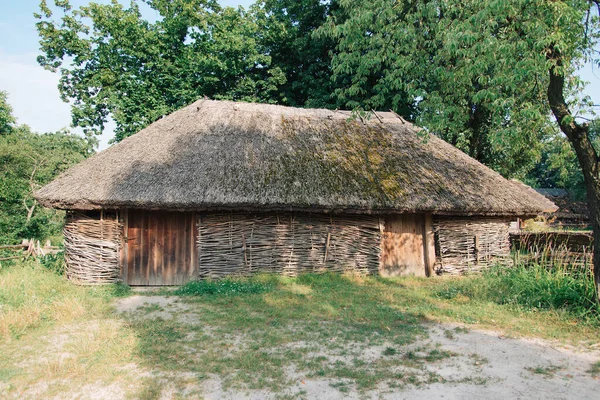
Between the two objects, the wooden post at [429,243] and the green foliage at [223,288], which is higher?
the wooden post at [429,243]

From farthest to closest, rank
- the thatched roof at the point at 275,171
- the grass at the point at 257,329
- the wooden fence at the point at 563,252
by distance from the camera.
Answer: the thatched roof at the point at 275,171
the wooden fence at the point at 563,252
the grass at the point at 257,329

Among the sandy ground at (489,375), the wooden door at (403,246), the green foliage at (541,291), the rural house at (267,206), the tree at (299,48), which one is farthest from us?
the tree at (299,48)

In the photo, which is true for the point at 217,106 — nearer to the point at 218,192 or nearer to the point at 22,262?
the point at 218,192

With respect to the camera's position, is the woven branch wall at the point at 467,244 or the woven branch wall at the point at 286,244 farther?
the woven branch wall at the point at 467,244

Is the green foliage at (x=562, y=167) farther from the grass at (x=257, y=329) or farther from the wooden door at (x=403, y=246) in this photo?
the wooden door at (x=403, y=246)

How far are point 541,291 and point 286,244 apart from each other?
520cm

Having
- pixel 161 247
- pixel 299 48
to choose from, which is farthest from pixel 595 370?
pixel 299 48

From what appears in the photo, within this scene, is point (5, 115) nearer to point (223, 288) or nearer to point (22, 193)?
point (22, 193)

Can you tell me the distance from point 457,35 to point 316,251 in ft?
18.5

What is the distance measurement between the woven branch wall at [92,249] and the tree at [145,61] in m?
8.19

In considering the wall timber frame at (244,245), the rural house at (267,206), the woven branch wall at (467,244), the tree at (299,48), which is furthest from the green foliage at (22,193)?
the woven branch wall at (467,244)

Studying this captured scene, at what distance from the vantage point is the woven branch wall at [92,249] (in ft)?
28.7

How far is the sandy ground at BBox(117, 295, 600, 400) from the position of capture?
12.2 feet

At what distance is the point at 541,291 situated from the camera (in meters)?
6.46
